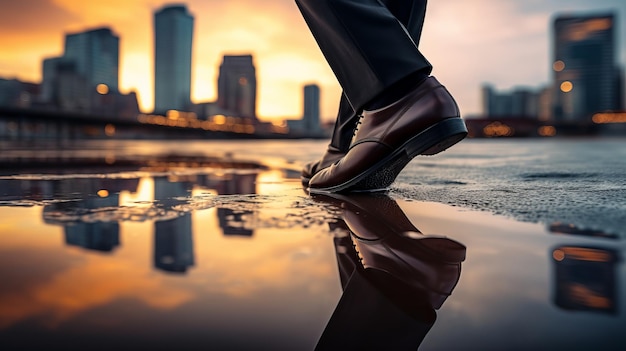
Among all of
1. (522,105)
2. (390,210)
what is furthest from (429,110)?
(522,105)

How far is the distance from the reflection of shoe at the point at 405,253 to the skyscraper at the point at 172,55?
328ft

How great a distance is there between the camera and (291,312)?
0.38m

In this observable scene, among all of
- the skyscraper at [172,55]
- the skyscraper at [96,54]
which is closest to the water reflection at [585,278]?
the skyscraper at [172,55]

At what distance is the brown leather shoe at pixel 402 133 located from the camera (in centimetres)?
117

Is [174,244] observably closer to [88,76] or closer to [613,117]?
[613,117]

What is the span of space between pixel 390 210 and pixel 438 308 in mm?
625

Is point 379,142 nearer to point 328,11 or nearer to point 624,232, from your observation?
point 328,11

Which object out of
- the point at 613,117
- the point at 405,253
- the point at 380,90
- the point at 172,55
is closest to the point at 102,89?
the point at 172,55

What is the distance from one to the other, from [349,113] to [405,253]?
3.58 feet

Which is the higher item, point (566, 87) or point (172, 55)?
point (172, 55)

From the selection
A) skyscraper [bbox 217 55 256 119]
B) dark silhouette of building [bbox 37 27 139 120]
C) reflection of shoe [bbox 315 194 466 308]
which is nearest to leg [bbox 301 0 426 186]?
reflection of shoe [bbox 315 194 466 308]

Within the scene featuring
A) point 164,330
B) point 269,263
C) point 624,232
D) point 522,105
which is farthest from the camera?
point 522,105

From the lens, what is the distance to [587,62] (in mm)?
94125

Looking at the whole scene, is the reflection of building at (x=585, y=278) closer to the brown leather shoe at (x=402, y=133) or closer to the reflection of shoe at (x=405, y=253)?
the reflection of shoe at (x=405, y=253)
